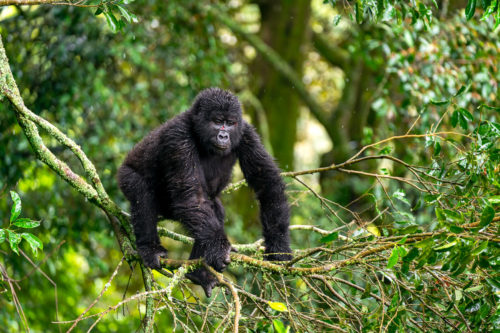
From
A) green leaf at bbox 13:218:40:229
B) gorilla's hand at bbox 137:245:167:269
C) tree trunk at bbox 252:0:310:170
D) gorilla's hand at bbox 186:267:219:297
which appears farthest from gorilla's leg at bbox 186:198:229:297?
tree trunk at bbox 252:0:310:170

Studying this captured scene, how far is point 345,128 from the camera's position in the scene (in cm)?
1160

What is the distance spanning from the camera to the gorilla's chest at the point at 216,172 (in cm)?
529

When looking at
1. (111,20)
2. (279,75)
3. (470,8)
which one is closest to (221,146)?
(111,20)

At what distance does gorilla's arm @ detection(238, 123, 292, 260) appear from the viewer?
4961 mm

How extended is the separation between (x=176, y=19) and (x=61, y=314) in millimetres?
4796

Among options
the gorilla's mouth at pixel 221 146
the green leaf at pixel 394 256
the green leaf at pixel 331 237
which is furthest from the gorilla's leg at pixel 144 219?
the green leaf at pixel 394 256

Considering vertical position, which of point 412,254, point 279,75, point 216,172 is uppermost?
point 279,75

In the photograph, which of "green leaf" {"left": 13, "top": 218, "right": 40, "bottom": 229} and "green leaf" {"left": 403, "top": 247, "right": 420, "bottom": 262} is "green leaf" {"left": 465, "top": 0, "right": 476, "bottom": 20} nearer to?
"green leaf" {"left": 403, "top": 247, "right": 420, "bottom": 262}

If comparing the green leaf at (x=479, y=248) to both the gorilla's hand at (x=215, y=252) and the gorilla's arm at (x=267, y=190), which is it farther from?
the gorilla's arm at (x=267, y=190)

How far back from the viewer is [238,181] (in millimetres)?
6562

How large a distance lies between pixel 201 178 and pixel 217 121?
57 centimetres

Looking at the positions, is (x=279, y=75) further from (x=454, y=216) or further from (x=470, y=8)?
(x=454, y=216)

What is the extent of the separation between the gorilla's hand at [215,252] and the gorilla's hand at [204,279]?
0.18 m

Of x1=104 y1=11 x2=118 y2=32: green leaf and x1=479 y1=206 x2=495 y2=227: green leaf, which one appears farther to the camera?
x1=104 y1=11 x2=118 y2=32: green leaf
